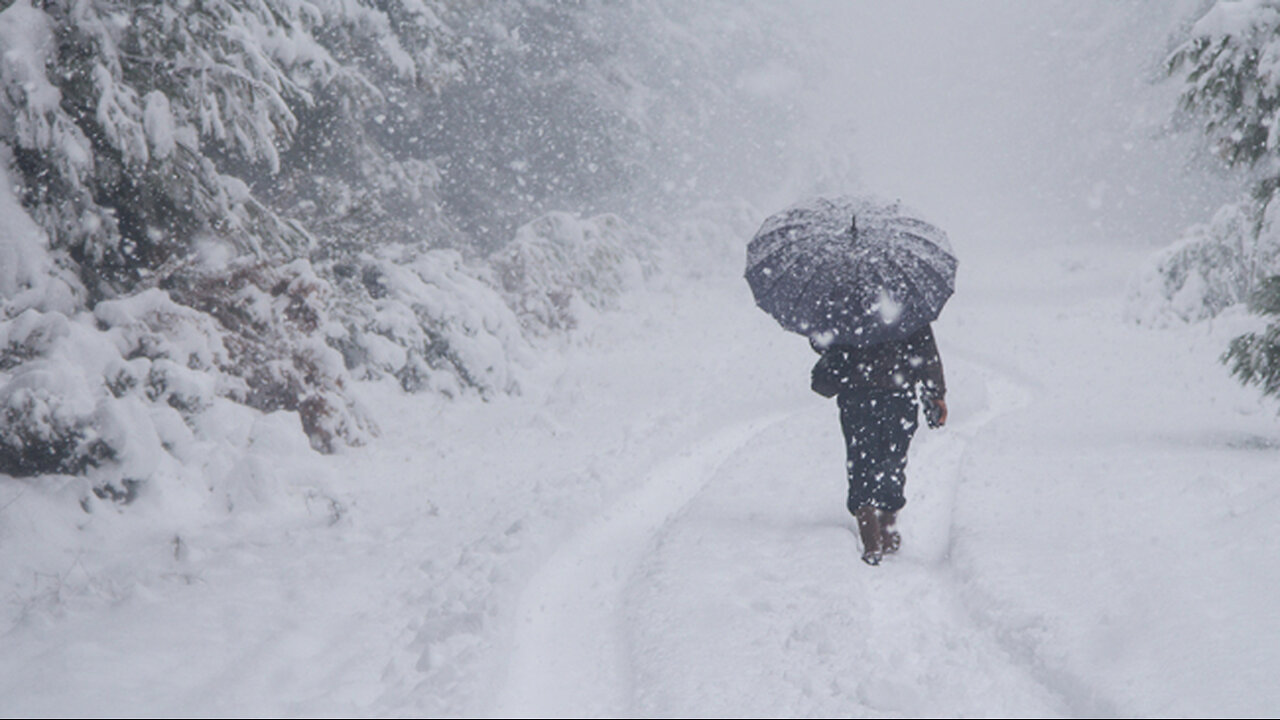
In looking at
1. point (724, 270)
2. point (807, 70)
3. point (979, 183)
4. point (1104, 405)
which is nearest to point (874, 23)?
point (979, 183)

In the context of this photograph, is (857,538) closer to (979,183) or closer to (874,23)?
(979,183)

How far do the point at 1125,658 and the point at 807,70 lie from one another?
35356 millimetres

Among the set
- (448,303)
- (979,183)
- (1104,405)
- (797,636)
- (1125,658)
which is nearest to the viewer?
(1125,658)

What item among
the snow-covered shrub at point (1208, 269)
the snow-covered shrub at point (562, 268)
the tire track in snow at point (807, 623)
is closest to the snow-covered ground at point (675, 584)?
the tire track in snow at point (807, 623)

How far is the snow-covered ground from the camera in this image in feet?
11.6

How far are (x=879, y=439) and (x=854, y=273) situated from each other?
1.18 m

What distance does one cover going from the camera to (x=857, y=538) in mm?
5562

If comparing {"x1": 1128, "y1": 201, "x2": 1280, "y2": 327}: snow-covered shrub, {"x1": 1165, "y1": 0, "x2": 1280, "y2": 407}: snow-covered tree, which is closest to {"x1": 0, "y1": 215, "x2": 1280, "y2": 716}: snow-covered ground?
{"x1": 1165, "y1": 0, "x2": 1280, "y2": 407}: snow-covered tree

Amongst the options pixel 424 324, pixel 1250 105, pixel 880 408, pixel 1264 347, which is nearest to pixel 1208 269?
pixel 1264 347

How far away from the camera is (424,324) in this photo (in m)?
9.80

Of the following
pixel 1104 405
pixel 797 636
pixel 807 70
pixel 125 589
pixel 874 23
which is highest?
pixel 874 23

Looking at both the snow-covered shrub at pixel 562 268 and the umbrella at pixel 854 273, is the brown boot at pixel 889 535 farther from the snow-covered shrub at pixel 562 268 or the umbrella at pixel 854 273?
the snow-covered shrub at pixel 562 268

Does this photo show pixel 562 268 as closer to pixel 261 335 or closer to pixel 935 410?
pixel 261 335

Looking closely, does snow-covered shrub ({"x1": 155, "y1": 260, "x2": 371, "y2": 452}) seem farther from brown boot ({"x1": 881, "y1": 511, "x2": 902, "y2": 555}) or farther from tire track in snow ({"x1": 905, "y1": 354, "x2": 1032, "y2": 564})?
tire track in snow ({"x1": 905, "y1": 354, "x2": 1032, "y2": 564})
